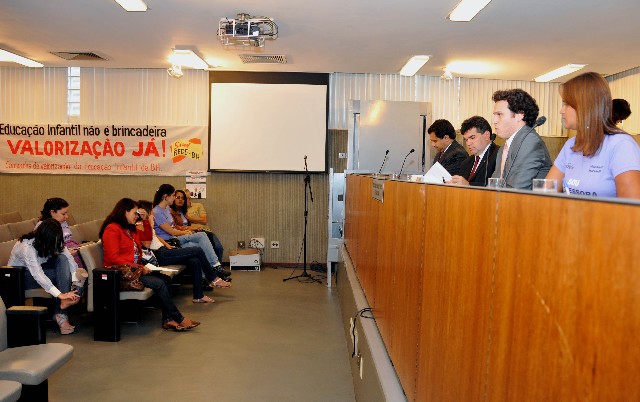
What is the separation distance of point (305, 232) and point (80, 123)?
3844 mm

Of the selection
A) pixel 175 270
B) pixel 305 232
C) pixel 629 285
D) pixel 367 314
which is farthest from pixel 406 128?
pixel 629 285

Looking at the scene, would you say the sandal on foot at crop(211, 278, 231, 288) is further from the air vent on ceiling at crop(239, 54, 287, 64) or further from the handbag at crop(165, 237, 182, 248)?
the air vent on ceiling at crop(239, 54, 287, 64)

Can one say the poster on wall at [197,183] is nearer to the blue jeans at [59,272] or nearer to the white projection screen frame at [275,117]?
the white projection screen frame at [275,117]

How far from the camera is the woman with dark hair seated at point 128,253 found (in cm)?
500

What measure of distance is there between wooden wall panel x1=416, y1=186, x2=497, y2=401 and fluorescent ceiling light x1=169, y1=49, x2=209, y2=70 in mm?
5819

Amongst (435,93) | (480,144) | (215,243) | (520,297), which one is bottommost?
(215,243)

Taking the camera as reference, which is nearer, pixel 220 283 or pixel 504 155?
pixel 504 155

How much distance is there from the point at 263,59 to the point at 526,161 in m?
5.49

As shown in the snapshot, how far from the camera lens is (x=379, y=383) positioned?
Answer: 2.34 metres

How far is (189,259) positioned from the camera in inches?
245

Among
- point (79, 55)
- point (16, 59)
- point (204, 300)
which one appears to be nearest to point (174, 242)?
point (204, 300)

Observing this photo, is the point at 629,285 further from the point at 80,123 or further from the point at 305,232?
the point at 80,123

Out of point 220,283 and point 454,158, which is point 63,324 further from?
point 454,158

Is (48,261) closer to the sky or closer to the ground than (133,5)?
closer to the ground
